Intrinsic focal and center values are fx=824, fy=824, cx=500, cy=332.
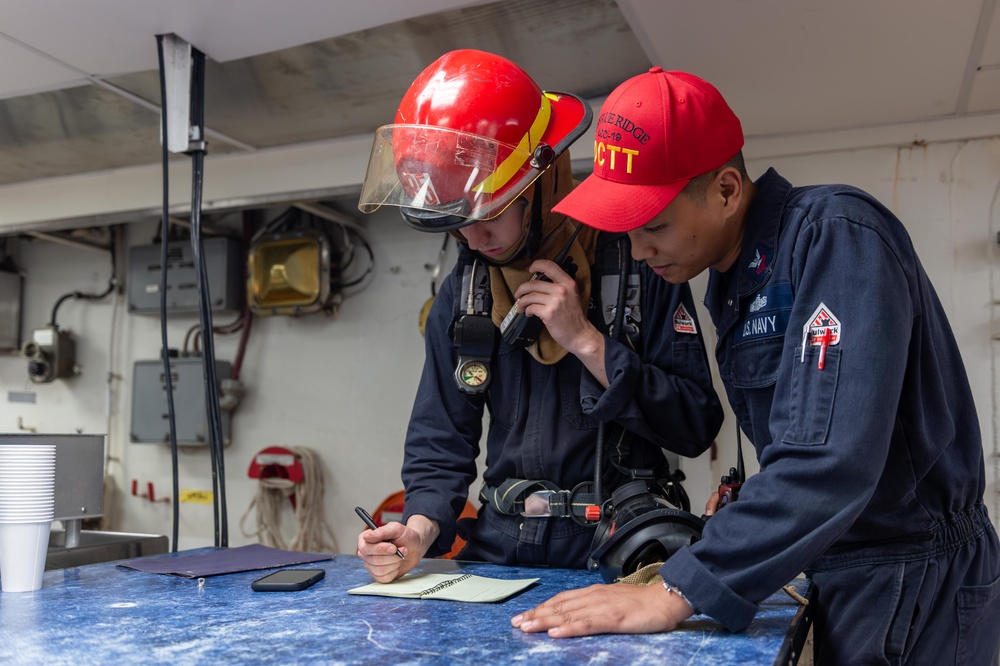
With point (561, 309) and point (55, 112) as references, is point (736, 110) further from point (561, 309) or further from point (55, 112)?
point (55, 112)

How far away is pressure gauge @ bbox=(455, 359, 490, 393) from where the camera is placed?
1.83m

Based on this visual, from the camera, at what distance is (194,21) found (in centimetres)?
202

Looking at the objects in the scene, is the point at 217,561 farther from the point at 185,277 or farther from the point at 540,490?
the point at 185,277

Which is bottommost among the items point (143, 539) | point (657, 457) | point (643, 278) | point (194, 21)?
point (143, 539)

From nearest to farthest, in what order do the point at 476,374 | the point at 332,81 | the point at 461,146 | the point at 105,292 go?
the point at 461,146 < the point at 476,374 < the point at 332,81 < the point at 105,292

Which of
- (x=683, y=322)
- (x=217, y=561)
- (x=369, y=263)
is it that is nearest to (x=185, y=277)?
(x=369, y=263)

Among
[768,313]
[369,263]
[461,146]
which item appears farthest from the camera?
[369,263]

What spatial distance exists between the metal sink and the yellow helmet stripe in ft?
4.23

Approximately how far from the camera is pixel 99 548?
6.74ft

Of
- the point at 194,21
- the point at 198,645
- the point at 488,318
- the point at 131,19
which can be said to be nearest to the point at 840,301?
the point at 488,318

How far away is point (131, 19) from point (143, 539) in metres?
1.35

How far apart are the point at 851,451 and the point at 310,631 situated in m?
0.78

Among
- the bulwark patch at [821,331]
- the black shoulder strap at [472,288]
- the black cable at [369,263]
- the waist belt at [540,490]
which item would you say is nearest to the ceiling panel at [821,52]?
the black shoulder strap at [472,288]

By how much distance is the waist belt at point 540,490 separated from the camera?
168cm
